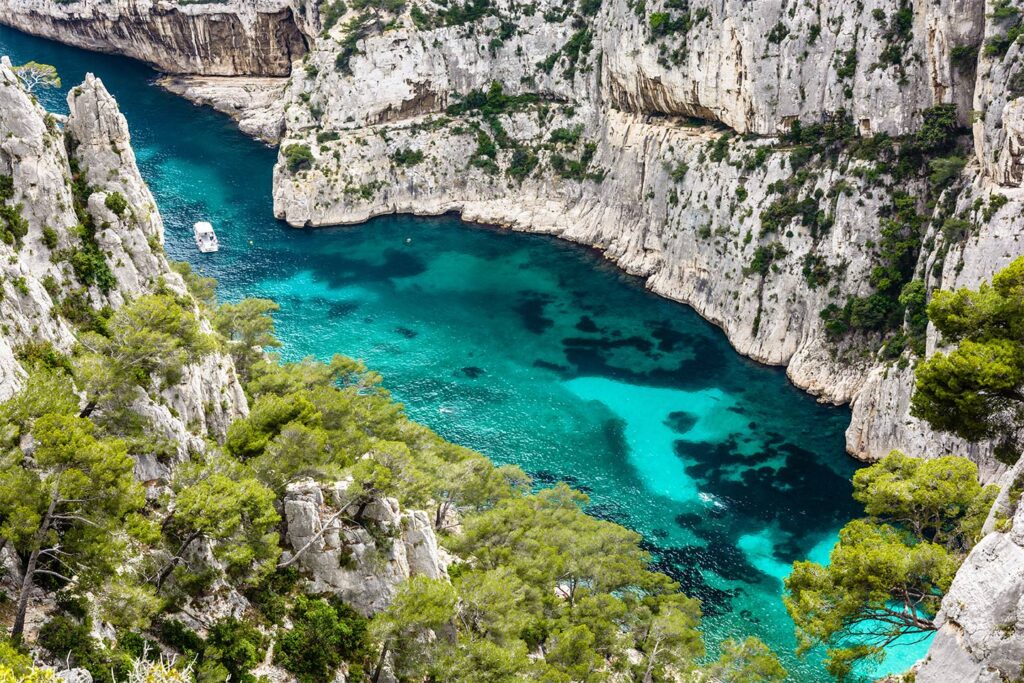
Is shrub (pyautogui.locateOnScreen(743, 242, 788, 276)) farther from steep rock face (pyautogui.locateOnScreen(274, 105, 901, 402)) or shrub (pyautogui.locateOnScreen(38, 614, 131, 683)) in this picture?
shrub (pyautogui.locateOnScreen(38, 614, 131, 683))

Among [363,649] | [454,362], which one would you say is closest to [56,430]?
[363,649]

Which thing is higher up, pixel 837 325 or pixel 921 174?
pixel 921 174

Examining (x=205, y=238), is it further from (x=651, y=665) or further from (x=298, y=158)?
(x=651, y=665)

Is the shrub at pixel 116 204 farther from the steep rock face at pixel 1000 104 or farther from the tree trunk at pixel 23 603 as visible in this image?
the steep rock face at pixel 1000 104

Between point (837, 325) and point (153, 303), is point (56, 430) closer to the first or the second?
point (153, 303)

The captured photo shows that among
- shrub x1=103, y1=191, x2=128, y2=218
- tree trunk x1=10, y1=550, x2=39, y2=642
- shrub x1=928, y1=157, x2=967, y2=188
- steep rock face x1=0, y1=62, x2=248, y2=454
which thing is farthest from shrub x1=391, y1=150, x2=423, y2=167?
tree trunk x1=10, y1=550, x2=39, y2=642

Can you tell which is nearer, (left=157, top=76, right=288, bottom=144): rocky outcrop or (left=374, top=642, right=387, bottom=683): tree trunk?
(left=374, top=642, right=387, bottom=683): tree trunk

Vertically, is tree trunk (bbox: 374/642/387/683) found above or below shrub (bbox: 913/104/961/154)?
below
